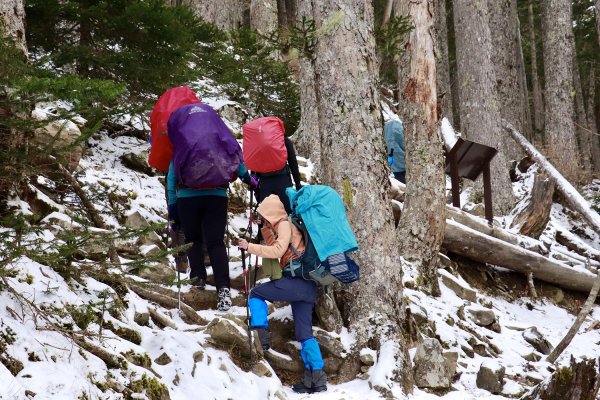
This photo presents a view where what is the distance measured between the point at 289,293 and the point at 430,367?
1713 mm

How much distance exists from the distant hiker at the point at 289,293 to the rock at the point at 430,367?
1.14m

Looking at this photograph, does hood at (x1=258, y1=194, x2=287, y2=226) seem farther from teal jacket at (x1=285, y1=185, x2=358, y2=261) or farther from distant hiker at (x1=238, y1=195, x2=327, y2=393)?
teal jacket at (x1=285, y1=185, x2=358, y2=261)

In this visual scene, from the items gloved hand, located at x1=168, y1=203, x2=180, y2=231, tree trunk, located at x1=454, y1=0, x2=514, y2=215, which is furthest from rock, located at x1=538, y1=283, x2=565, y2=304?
gloved hand, located at x1=168, y1=203, x2=180, y2=231

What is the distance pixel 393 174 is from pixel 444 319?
4.25m

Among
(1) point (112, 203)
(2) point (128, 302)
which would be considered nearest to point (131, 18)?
(1) point (112, 203)

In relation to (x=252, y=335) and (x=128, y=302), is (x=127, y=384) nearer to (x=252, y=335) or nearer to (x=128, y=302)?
(x=128, y=302)

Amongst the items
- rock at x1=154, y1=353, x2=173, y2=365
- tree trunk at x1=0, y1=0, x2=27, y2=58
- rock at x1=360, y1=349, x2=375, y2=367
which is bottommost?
rock at x1=360, y1=349, x2=375, y2=367

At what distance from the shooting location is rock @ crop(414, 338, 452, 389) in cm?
600

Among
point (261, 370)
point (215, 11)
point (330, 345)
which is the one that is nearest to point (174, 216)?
point (261, 370)

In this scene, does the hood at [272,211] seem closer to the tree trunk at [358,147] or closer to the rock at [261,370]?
the tree trunk at [358,147]

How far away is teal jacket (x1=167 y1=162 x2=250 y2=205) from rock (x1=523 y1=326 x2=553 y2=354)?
461 cm

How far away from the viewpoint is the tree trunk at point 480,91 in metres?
12.9

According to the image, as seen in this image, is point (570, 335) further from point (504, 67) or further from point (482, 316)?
point (504, 67)

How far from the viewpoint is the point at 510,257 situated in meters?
9.98
